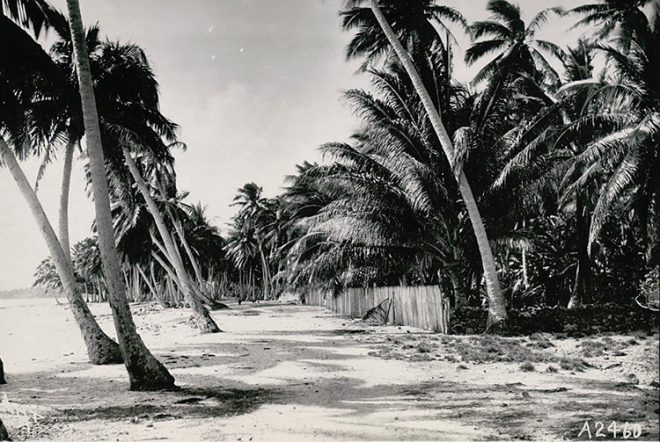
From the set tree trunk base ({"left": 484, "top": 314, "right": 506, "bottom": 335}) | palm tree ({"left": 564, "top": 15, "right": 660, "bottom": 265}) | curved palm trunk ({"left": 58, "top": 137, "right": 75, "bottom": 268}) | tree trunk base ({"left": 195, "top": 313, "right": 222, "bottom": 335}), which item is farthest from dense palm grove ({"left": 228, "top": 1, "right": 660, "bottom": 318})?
curved palm trunk ({"left": 58, "top": 137, "right": 75, "bottom": 268})

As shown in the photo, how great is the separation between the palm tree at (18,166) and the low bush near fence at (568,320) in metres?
8.87

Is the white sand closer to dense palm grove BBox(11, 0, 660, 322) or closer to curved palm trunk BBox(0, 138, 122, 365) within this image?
curved palm trunk BBox(0, 138, 122, 365)

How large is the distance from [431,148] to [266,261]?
1527 inches

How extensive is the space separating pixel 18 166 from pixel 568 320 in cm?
1349

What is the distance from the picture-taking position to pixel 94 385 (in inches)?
311

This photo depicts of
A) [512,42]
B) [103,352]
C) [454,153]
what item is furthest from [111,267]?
[512,42]

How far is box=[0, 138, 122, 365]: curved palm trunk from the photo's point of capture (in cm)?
946

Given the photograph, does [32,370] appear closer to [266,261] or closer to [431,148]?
[431,148]

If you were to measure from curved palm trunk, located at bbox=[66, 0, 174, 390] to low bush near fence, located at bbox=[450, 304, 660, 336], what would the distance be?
863cm

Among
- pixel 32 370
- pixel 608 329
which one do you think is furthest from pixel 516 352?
pixel 32 370

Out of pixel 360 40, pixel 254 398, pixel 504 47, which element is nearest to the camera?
pixel 254 398

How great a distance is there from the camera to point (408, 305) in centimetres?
1586

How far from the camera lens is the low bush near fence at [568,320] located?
12383 millimetres

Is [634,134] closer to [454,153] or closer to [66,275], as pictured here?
[454,153]
